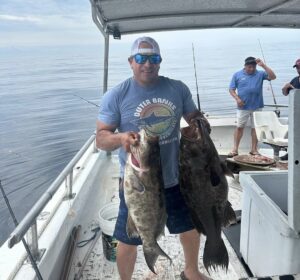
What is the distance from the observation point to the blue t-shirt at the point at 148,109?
2.28m

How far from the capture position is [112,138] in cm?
207

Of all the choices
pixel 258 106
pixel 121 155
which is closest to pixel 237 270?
pixel 121 155

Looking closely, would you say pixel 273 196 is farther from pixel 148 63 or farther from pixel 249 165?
pixel 249 165

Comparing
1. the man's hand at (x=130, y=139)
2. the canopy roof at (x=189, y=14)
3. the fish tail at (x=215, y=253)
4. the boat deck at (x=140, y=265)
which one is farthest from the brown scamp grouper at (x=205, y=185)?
the canopy roof at (x=189, y=14)

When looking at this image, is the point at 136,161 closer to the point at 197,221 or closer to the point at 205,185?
the point at 205,185

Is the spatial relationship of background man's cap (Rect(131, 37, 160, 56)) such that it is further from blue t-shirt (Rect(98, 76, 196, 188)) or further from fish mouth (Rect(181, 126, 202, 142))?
fish mouth (Rect(181, 126, 202, 142))

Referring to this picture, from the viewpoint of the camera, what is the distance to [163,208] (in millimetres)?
2119

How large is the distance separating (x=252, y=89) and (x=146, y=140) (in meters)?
5.92

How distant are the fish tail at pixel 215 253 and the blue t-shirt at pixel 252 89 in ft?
18.0

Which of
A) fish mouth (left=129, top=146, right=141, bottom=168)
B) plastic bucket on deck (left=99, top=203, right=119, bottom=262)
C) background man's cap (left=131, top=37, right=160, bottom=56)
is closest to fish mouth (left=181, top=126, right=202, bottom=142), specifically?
fish mouth (left=129, top=146, right=141, bottom=168)

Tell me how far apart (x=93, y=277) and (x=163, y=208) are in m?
1.20

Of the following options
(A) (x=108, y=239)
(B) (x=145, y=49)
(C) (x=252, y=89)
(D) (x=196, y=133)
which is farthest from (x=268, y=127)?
(D) (x=196, y=133)

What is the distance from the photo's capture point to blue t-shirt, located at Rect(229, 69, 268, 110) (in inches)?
286

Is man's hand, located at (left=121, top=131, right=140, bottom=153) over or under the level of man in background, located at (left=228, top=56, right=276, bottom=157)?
under
